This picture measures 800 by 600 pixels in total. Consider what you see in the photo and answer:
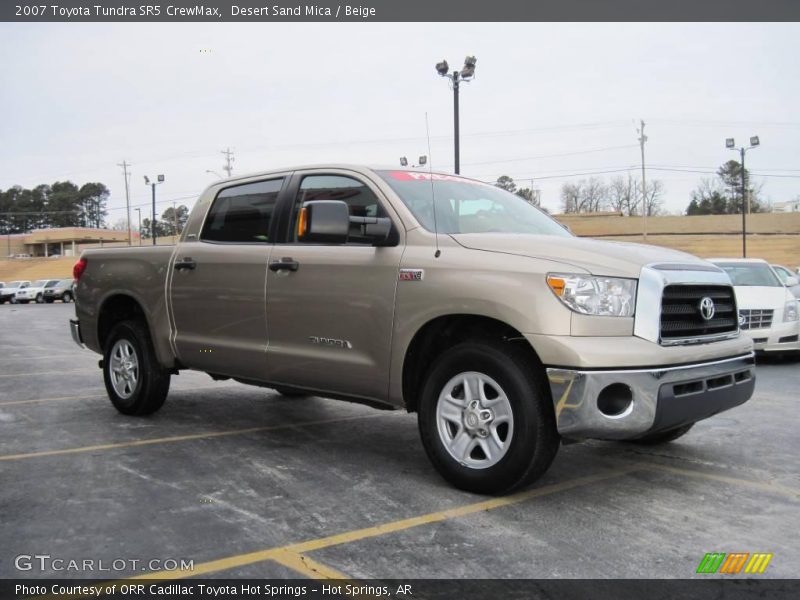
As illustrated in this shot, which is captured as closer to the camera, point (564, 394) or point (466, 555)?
point (466, 555)

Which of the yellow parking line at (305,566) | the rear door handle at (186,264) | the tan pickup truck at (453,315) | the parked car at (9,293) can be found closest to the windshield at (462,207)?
the tan pickup truck at (453,315)

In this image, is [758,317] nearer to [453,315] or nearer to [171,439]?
[453,315]

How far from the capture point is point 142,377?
21.1 feet

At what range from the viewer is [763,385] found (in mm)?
8758

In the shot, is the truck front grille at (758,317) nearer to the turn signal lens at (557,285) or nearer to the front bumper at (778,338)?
the front bumper at (778,338)

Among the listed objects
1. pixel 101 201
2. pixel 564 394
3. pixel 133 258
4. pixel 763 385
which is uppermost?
pixel 101 201

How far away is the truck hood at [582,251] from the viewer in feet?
13.1

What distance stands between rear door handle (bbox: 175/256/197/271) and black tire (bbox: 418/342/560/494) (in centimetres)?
257

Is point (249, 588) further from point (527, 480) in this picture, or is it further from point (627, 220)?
point (627, 220)

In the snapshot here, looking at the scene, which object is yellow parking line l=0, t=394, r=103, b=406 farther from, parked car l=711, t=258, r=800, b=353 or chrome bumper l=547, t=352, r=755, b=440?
parked car l=711, t=258, r=800, b=353

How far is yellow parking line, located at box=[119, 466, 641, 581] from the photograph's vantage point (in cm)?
319

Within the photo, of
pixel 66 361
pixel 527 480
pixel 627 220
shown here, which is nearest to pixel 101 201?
pixel 627 220

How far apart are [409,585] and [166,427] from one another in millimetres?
3791

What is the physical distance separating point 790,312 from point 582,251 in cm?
843
